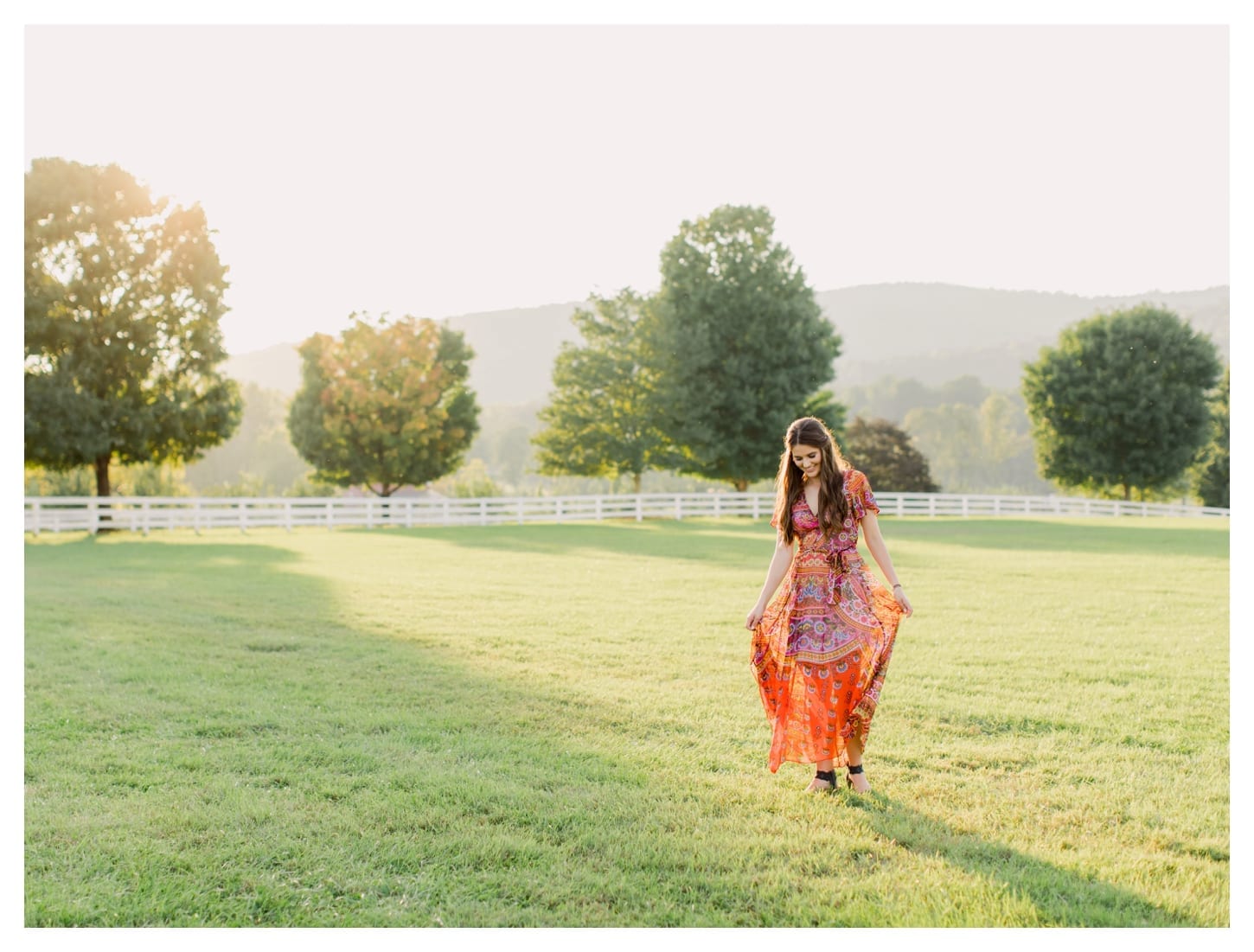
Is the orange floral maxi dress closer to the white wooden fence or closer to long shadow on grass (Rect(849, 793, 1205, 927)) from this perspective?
long shadow on grass (Rect(849, 793, 1205, 927))

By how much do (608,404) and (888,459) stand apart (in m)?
17.4

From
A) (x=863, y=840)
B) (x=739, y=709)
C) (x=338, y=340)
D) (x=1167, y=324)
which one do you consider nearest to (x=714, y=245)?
(x=338, y=340)

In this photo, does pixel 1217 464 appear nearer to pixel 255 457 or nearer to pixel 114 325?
pixel 114 325

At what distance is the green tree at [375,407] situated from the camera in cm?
4031

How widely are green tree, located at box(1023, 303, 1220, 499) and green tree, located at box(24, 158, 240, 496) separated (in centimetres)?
3654

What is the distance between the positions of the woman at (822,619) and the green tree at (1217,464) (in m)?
52.1

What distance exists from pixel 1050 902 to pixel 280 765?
161 inches

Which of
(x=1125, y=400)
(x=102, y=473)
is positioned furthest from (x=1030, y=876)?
(x=1125, y=400)

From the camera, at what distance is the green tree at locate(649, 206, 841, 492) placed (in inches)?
1479

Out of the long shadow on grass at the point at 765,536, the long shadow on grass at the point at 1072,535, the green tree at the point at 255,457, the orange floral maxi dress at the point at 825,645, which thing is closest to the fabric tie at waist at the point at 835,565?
the orange floral maxi dress at the point at 825,645

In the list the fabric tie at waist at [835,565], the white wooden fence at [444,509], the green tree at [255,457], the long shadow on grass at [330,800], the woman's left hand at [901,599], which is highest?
the green tree at [255,457]

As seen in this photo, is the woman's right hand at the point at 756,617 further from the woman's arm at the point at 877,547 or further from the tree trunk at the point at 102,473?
the tree trunk at the point at 102,473

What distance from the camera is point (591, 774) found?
5.34 m

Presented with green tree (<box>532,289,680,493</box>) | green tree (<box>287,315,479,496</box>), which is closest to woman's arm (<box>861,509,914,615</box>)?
green tree (<box>532,289,680,493</box>)
